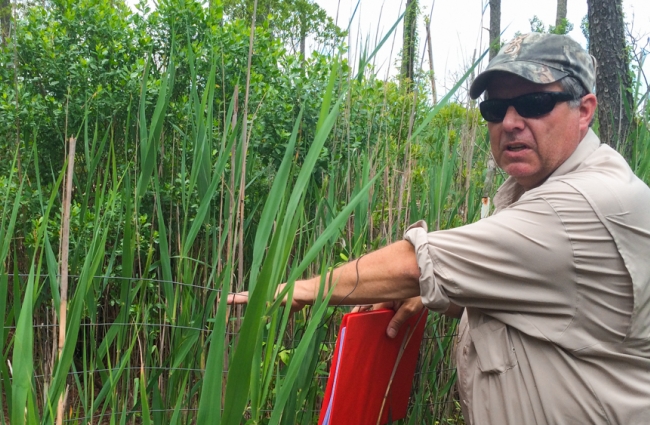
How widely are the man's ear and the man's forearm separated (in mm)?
556

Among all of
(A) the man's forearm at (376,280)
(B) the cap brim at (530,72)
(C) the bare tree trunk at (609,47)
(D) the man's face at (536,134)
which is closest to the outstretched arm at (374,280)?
(A) the man's forearm at (376,280)

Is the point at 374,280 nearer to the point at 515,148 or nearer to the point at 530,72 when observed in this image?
the point at 515,148

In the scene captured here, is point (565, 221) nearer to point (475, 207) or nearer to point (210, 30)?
point (475, 207)

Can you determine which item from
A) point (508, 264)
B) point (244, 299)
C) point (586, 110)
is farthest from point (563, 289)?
point (244, 299)

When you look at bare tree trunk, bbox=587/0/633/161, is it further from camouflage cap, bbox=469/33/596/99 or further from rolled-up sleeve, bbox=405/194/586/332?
rolled-up sleeve, bbox=405/194/586/332

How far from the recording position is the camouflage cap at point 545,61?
148cm

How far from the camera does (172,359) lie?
1.39m

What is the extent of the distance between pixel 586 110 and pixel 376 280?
2.26 feet

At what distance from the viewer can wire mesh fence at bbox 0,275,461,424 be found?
52.1 inches

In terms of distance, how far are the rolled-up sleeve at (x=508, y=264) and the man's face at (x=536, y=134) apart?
0.21 meters

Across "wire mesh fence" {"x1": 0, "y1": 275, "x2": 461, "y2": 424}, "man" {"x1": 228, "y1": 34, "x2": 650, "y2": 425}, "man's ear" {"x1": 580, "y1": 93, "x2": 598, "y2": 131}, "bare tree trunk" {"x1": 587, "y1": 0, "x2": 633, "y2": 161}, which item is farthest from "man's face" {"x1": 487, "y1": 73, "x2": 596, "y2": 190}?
"bare tree trunk" {"x1": 587, "y1": 0, "x2": 633, "y2": 161}

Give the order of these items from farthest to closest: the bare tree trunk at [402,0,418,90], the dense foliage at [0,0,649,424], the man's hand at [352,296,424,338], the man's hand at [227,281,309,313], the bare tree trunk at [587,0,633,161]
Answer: the bare tree trunk at [587,0,633,161], the bare tree trunk at [402,0,418,90], the man's hand at [352,296,424,338], the dense foliage at [0,0,649,424], the man's hand at [227,281,309,313]

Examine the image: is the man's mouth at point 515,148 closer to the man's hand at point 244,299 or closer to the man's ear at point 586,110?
the man's ear at point 586,110

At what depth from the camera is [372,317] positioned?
144 cm
